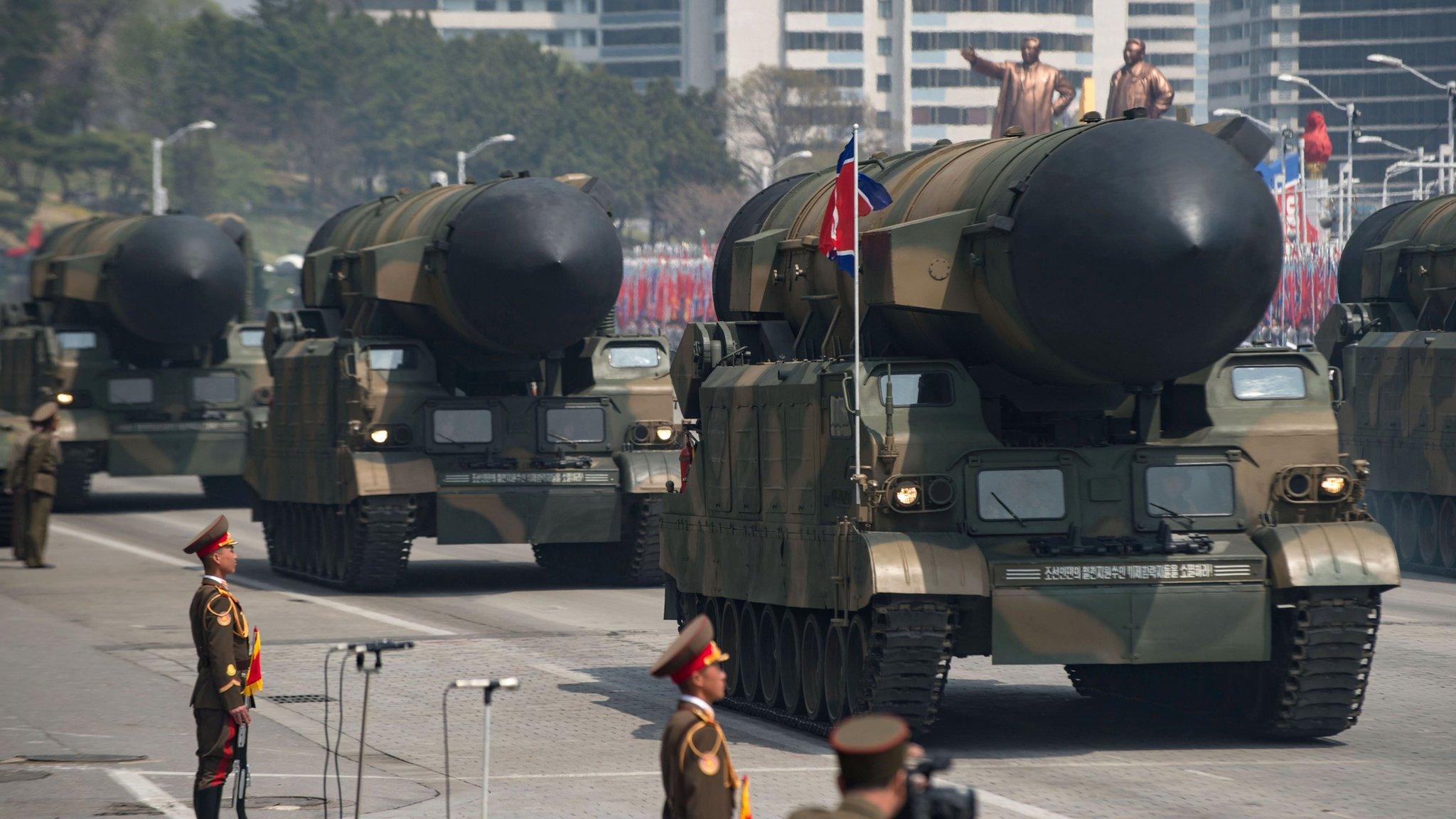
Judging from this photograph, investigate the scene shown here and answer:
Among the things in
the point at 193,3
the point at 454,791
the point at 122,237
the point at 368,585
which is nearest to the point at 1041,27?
the point at 193,3

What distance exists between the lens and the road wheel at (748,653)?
18.0 meters

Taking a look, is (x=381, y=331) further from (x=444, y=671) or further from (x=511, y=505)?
(x=444, y=671)

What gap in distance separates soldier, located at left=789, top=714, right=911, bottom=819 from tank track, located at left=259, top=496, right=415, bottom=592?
1933 cm

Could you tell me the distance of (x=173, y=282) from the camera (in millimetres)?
36875

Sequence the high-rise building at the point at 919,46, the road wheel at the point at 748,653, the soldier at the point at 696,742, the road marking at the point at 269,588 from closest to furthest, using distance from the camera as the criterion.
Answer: the soldier at the point at 696,742, the road wheel at the point at 748,653, the road marking at the point at 269,588, the high-rise building at the point at 919,46

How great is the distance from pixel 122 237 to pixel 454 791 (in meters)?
24.9

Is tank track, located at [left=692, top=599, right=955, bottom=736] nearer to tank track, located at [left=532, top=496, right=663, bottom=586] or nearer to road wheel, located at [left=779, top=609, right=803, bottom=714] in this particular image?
road wheel, located at [left=779, top=609, right=803, bottom=714]

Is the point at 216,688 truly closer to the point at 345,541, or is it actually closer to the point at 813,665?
the point at 813,665

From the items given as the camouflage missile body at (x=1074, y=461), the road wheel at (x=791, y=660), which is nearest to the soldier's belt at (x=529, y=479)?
the camouflage missile body at (x=1074, y=461)

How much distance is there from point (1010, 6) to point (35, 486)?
148 meters

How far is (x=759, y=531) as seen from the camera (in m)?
17.6

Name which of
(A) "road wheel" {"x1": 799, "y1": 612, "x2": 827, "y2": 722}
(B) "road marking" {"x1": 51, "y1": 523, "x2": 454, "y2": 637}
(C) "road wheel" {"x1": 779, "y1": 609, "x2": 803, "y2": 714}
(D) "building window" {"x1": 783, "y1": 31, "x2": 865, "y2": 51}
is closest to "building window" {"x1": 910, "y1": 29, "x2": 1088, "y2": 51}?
(D) "building window" {"x1": 783, "y1": 31, "x2": 865, "y2": 51}

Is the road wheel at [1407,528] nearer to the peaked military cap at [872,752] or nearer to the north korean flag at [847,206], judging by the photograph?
the north korean flag at [847,206]

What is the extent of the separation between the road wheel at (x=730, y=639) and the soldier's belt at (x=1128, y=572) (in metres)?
3.63
